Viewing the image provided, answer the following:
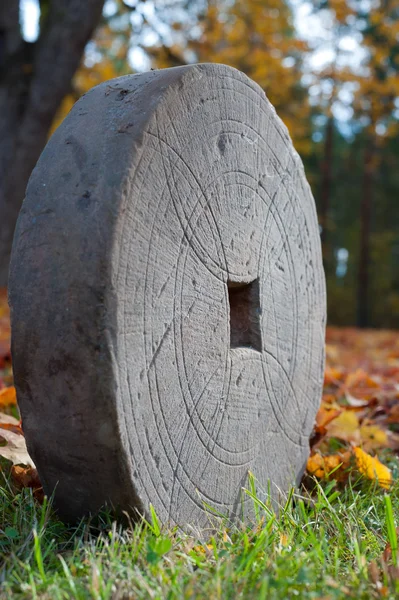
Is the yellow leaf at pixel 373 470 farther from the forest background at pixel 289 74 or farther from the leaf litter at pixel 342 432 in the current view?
the forest background at pixel 289 74

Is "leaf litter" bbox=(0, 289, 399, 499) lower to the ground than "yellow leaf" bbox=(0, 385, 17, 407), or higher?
lower

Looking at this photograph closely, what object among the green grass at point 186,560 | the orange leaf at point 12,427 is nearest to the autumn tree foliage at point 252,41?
the orange leaf at point 12,427

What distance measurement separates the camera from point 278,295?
7.48 feet

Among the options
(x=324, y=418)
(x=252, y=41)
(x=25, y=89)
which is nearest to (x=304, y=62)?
(x=252, y=41)

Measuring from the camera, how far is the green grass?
4.33 ft

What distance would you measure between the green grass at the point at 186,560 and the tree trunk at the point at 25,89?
20.5 ft

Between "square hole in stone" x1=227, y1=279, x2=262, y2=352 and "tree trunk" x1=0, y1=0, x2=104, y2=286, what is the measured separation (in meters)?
5.67

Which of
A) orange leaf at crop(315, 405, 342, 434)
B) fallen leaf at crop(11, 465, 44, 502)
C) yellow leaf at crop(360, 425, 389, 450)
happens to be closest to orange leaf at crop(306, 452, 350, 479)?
orange leaf at crop(315, 405, 342, 434)

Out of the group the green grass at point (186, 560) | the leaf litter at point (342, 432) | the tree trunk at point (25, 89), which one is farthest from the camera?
the tree trunk at point (25, 89)

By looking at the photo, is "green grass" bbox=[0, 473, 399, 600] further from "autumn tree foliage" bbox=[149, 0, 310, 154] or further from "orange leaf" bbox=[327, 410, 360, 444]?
"autumn tree foliage" bbox=[149, 0, 310, 154]

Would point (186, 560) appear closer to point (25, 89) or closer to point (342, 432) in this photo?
point (342, 432)

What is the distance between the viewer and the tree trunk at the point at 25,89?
23.2 feet

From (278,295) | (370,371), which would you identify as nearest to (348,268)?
(370,371)

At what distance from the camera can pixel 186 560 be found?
4.95 feet
